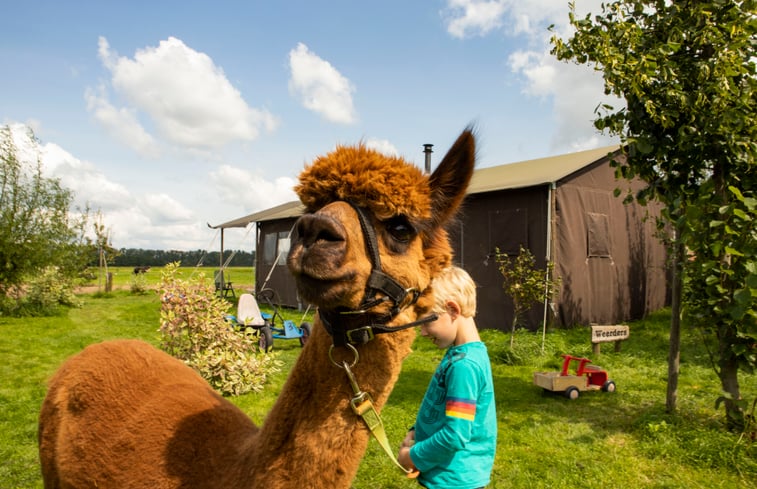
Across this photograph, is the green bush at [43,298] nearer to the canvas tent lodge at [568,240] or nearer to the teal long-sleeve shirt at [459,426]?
the canvas tent lodge at [568,240]

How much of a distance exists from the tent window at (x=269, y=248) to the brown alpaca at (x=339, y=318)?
58.9 ft

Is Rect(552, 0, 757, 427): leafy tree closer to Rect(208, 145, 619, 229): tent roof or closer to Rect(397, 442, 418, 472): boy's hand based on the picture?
Rect(397, 442, 418, 472): boy's hand

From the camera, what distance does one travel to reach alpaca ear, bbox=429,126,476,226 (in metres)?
1.63

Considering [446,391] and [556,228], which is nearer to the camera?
[446,391]

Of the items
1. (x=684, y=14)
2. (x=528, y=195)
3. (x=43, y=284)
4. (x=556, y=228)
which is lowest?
(x=43, y=284)

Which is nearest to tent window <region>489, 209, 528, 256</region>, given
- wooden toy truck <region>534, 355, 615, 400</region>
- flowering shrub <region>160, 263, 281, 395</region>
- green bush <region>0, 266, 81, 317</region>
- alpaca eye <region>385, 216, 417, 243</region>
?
wooden toy truck <region>534, 355, 615, 400</region>

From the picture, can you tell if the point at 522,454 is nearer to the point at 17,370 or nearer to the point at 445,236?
the point at 445,236

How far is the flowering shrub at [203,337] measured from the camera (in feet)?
22.2

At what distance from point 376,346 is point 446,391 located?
0.91 m

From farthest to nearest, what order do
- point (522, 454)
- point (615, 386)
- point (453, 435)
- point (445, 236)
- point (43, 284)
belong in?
1. point (43, 284)
2. point (615, 386)
3. point (522, 454)
4. point (453, 435)
5. point (445, 236)

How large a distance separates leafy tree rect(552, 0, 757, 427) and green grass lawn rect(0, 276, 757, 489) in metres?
0.77

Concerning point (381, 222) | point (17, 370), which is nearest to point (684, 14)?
point (381, 222)

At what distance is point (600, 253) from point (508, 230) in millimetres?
2711

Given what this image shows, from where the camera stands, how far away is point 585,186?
11.6 meters
